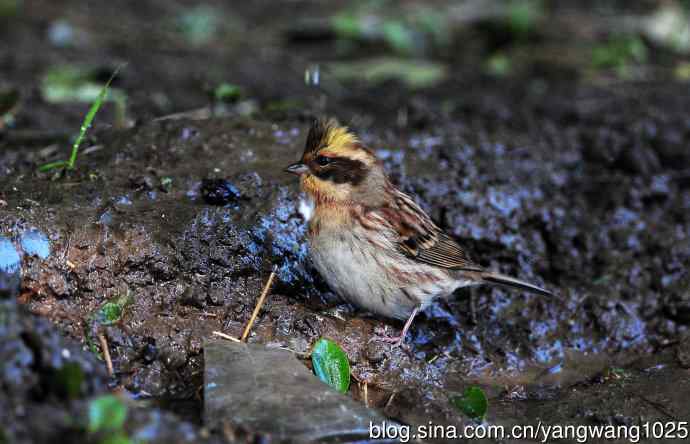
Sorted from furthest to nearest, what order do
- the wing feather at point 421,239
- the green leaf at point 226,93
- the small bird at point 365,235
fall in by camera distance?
1. the green leaf at point 226,93
2. the wing feather at point 421,239
3. the small bird at point 365,235

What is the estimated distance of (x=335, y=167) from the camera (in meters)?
5.51

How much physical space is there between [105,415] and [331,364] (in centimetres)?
182

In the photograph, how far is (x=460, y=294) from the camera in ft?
21.0

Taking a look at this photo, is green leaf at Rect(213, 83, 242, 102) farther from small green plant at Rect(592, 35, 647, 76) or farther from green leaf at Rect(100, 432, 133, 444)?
small green plant at Rect(592, 35, 647, 76)

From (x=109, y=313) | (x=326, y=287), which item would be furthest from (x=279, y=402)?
(x=326, y=287)

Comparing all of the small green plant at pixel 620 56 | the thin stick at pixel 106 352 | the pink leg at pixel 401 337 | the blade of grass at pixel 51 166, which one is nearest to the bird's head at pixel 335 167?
the pink leg at pixel 401 337

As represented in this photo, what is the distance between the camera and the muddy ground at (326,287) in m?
4.89

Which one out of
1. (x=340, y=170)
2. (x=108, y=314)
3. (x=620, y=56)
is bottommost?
(x=108, y=314)

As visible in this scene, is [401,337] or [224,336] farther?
[401,337]

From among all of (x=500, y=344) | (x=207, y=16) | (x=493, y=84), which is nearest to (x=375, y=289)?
(x=500, y=344)

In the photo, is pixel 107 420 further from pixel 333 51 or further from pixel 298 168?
pixel 333 51

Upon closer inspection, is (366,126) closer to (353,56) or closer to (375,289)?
(375,289)

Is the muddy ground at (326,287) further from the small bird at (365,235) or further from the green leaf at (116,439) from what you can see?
the small bird at (365,235)

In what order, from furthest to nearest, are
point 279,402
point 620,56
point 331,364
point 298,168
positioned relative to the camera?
point 620,56 → point 298,168 → point 331,364 → point 279,402
